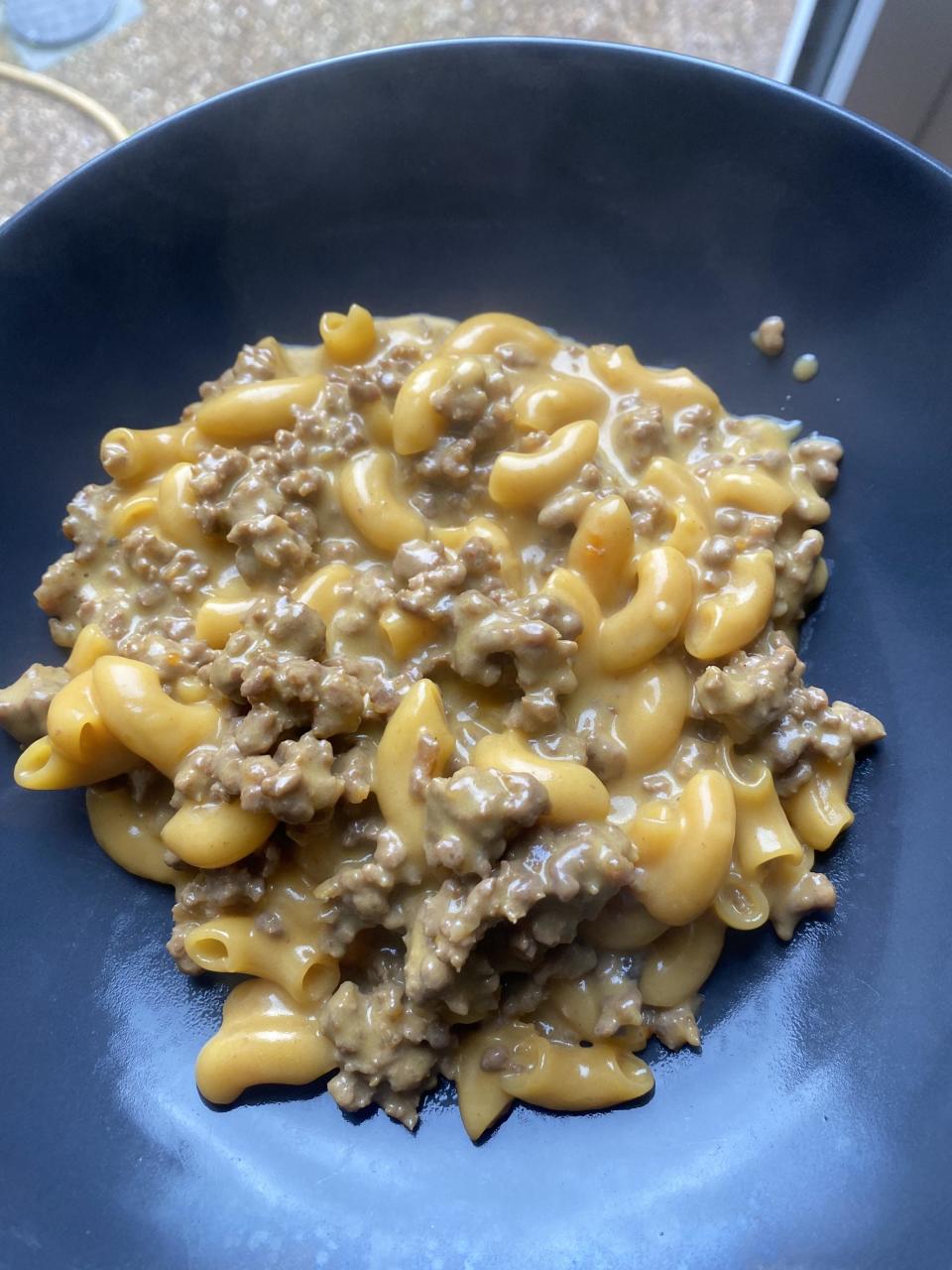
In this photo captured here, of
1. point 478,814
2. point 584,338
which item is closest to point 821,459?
point 584,338

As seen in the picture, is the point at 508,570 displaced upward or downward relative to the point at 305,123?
downward

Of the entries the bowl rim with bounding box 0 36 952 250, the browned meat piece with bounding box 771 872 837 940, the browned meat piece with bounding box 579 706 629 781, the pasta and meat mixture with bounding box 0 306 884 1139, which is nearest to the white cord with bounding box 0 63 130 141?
the bowl rim with bounding box 0 36 952 250

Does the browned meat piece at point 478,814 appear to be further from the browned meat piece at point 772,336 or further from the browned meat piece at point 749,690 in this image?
the browned meat piece at point 772,336

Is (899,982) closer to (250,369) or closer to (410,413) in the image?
(410,413)

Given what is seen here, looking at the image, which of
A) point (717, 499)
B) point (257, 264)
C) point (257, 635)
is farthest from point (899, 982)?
point (257, 264)

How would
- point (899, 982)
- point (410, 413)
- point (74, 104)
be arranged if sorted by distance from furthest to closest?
point (74, 104) < point (410, 413) < point (899, 982)

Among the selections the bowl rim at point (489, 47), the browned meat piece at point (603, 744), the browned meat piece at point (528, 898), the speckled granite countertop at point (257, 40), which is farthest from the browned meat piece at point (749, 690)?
the speckled granite countertop at point (257, 40)

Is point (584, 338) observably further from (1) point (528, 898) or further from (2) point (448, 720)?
(1) point (528, 898)

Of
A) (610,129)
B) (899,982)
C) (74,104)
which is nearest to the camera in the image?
(899,982)

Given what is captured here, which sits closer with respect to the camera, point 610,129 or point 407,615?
point 407,615
